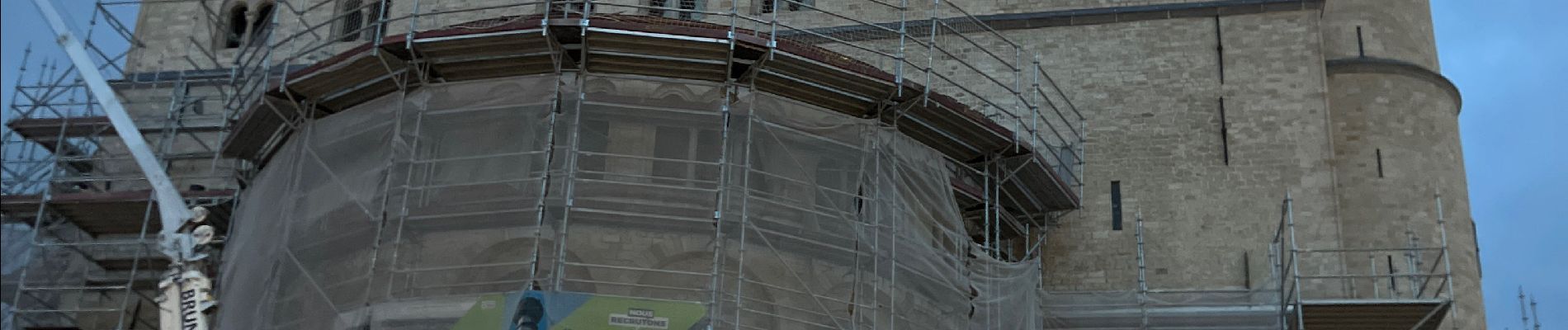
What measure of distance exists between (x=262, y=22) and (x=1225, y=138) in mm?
15528

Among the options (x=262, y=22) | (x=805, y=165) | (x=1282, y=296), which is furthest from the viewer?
(x=262, y=22)

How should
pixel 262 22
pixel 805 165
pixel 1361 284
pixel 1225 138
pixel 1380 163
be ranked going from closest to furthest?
pixel 805 165 → pixel 1361 284 → pixel 1225 138 → pixel 1380 163 → pixel 262 22

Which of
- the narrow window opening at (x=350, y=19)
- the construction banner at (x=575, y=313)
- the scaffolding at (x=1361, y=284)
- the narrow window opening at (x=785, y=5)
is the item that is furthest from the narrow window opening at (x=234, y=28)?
the scaffolding at (x=1361, y=284)

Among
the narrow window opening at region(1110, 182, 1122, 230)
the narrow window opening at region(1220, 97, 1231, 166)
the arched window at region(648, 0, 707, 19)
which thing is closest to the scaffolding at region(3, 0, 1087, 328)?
the narrow window opening at region(1110, 182, 1122, 230)

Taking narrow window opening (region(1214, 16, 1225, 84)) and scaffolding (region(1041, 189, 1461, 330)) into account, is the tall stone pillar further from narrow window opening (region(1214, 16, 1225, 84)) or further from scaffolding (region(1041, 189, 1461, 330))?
narrow window opening (region(1214, 16, 1225, 84))

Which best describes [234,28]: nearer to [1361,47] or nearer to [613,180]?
[613,180]

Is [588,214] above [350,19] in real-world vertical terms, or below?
below

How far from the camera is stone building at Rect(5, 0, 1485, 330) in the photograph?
72.2 feet

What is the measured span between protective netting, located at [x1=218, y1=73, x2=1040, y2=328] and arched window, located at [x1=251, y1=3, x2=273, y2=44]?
25.7 feet

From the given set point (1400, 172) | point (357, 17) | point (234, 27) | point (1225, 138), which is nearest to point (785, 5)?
point (357, 17)

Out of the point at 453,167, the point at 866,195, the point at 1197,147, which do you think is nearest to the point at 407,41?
the point at 453,167

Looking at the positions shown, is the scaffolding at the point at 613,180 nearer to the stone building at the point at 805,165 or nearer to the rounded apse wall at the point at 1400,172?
the stone building at the point at 805,165

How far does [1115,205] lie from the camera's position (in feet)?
91.9

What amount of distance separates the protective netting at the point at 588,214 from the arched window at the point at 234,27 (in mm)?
8491
